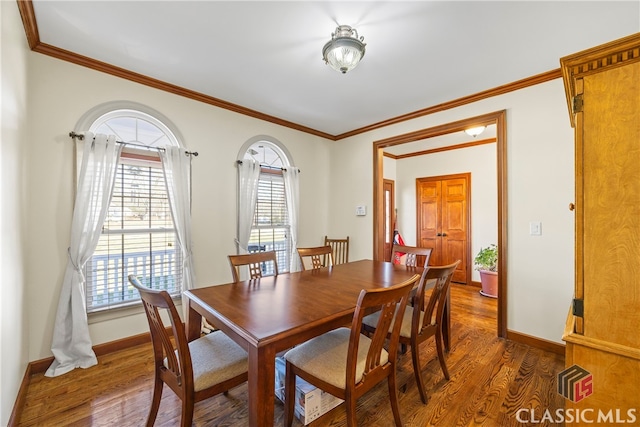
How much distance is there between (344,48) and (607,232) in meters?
1.73

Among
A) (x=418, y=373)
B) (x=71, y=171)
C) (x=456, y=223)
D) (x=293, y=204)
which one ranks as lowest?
(x=418, y=373)

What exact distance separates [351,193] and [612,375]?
11.2 ft

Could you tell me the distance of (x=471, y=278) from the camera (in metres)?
4.79

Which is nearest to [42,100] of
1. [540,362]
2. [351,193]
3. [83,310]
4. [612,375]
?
[83,310]

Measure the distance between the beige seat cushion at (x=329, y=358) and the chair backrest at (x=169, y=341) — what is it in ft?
1.76

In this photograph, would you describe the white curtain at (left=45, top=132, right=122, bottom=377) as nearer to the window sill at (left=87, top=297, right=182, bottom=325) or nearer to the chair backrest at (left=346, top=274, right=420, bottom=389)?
the window sill at (left=87, top=297, right=182, bottom=325)

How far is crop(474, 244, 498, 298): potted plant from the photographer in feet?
13.4

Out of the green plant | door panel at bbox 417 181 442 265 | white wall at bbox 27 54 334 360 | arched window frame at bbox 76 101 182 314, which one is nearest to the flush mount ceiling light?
white wall at bbox 27 54 334 360

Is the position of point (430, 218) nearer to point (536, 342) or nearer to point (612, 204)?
point (536, 342)

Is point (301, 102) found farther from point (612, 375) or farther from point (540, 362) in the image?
point (540, 362)

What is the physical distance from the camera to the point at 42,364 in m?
2.09

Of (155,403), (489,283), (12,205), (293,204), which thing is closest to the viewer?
(155,403)

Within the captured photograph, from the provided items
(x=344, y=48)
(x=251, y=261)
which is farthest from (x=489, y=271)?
(x=344, y=48)

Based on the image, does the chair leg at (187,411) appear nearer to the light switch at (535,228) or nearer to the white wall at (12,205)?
the white wall at (12,205)
